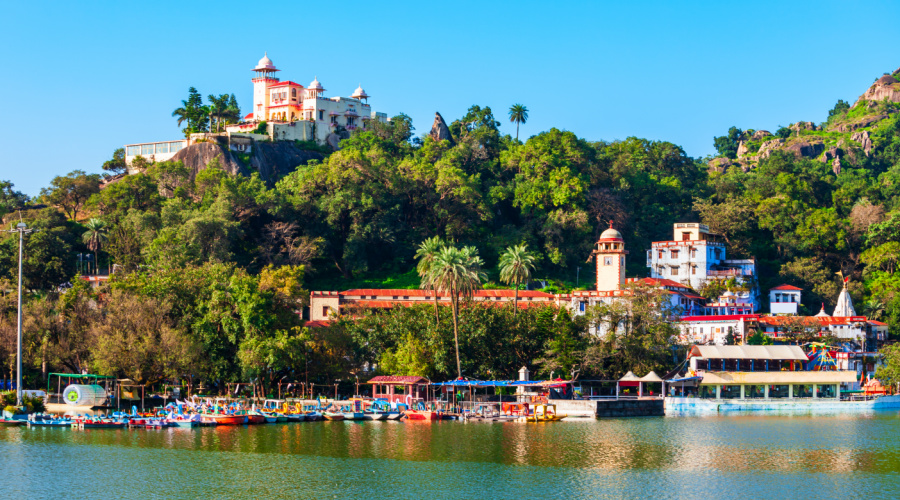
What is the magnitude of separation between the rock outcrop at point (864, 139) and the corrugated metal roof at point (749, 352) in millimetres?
99139

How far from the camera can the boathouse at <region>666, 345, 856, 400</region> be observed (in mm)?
84875

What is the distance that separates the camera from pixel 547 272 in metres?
111

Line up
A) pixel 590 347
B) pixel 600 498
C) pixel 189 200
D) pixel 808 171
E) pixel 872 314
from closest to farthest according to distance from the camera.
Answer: pixel 600 498 < pixel 590 347 < pixel 872 314 < pixel 189 200 < pixel 808 171

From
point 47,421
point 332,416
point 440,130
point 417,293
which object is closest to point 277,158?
point 440,130

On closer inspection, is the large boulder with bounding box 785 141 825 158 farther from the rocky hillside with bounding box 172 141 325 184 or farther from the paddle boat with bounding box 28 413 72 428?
the paddle boat with bounding box 28 413 72 428

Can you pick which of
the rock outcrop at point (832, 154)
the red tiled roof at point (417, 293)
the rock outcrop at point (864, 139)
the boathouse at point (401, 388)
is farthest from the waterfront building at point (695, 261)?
the rock outcrop at point (864, 139)

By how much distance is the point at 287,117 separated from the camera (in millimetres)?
130250

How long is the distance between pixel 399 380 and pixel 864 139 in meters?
134

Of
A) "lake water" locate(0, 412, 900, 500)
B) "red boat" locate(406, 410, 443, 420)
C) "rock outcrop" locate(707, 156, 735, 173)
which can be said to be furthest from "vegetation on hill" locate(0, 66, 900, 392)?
"rock outcrop" locate(707, 156, 735, 173)

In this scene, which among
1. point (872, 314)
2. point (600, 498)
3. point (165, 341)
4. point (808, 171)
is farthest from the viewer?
point (808, 171)

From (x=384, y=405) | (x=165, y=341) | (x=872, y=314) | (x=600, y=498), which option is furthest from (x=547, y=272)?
(x=600, y=498)

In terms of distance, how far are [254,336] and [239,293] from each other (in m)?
3.68

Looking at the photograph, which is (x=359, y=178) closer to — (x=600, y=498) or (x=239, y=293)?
(x=239, y=293)

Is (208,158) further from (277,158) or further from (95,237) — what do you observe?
(95,237)
